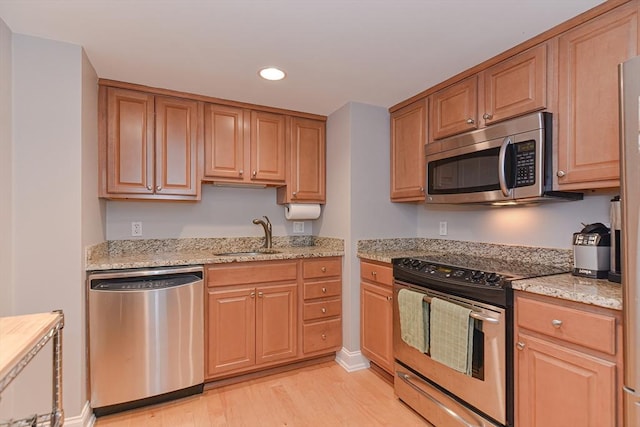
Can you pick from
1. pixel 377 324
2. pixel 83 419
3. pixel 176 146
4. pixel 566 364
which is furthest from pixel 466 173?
pixel 83 419

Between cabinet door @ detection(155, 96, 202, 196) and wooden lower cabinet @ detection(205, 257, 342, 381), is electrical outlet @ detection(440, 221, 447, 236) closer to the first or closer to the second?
wooden lower cabinet @ detection(205, 257, 342, 381)

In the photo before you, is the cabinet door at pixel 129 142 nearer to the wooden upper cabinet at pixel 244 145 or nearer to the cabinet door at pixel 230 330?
the wooden upper cabinet at pixel 244 145

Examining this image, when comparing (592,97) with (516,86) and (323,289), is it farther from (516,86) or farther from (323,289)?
(323,289)

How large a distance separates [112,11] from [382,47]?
1.37 m

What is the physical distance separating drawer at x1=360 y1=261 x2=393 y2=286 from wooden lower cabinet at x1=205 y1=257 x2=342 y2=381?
0.23 metres

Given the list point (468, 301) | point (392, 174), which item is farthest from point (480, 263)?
point (392, 174)

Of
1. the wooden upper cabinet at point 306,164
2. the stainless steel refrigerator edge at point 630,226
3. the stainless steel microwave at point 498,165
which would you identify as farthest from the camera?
the wooden upper cabinet at point 306,164

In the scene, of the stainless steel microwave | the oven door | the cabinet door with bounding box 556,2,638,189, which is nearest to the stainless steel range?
the oven door

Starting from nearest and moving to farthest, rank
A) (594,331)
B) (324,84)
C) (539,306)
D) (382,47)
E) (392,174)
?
(594,331)
(539,306)
(382,47)
(324,84)
(392,174)

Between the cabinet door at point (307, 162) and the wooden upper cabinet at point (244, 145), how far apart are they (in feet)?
0.34

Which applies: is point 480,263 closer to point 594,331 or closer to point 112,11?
point 594,331

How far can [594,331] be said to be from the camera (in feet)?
4.14

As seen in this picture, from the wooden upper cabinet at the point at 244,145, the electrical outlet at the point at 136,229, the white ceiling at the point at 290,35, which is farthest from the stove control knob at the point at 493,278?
the electrical outlet at the point at 136,229

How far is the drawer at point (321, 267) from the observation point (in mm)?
2688
